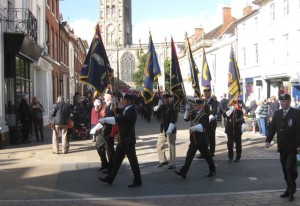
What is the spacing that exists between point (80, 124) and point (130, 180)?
25.3 feet

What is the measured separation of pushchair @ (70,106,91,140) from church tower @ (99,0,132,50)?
349 ft

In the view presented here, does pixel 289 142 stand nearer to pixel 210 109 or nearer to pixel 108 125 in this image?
pixel 108 125

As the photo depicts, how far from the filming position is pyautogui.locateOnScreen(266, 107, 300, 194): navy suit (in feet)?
23.2

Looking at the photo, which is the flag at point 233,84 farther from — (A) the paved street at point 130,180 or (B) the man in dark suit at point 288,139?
(B) the man in dark suit at point 288,139

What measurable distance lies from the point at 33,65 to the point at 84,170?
11.8m

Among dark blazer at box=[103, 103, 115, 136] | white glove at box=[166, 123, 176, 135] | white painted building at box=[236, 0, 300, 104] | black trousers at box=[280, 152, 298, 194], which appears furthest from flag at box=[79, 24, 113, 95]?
white painted building at box=[236, 0, 300, 104]

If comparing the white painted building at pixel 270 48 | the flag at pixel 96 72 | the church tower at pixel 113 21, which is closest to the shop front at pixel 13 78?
the flag at pixel 96 72

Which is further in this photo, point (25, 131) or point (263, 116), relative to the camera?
point (263, 116)

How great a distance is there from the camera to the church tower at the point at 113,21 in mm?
121562

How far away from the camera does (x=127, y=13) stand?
12625cm

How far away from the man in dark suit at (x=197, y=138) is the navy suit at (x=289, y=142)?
1.90 meters

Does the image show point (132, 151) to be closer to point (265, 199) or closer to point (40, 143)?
point (265, 199)

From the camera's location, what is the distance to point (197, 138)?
29.0 ft

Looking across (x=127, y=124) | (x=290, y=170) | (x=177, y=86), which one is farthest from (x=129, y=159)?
(x=177, y=86)
